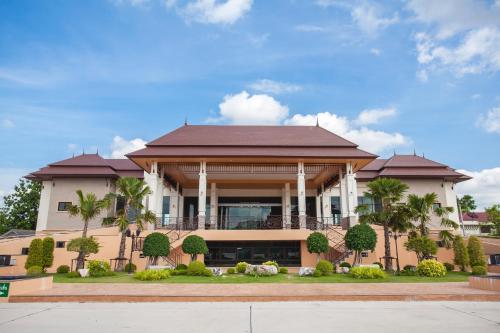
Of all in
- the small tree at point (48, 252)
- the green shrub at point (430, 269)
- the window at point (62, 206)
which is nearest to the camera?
the green shrub at point (430, 269)

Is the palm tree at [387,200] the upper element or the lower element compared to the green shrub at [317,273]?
upper

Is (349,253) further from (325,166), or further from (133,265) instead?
(133,265)

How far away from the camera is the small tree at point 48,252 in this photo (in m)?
20.8

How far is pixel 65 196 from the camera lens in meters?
28.8

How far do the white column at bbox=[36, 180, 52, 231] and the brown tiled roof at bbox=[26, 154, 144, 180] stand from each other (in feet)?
2.21

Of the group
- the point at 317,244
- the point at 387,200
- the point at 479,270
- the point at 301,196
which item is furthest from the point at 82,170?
the point at 479,270

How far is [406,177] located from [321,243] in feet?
45.5

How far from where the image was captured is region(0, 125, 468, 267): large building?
22.8 metres

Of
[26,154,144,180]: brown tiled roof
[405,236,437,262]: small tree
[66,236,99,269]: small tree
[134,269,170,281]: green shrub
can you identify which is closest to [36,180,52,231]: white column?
[26,154,144,180]: brown tiled roof

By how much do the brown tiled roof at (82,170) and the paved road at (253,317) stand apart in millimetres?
19350

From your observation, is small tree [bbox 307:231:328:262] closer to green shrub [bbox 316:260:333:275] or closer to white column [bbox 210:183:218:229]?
green shrub [bbox 316:260:333:275]

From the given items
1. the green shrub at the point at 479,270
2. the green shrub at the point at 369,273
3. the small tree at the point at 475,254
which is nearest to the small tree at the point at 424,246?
the green shrub at the point at 479,270

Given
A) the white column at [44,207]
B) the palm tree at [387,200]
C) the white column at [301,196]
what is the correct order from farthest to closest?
the white column at [44,207] < the white column at [301,196] < the palm tree at [387,200]

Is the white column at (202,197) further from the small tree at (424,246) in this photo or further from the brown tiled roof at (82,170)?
the small tree at (424,246)
